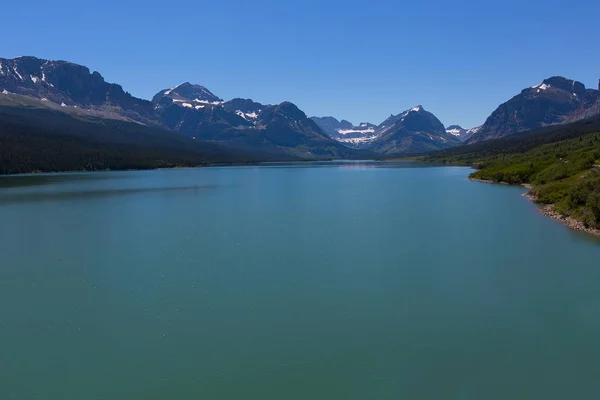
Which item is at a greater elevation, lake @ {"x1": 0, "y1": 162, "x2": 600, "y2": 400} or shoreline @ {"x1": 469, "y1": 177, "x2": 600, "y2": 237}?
shoreline @ {"x1": 469, "y1": 177, "x2": 600, "y2": 237}

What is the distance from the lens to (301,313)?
24.8 m

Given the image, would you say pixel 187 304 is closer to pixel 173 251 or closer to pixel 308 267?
pixel 308 267

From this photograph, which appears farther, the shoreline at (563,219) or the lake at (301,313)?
the shoreline at (563,219)

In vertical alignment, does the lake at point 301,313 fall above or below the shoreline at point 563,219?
below

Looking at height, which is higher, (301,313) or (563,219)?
(563,219)

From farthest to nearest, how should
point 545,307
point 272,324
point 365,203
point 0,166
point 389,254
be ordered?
1. point 0,166
2. point 365,203
3. point 389,254
4. point 545,307
5. point 272,324

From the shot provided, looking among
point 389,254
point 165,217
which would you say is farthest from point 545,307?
point 165,217

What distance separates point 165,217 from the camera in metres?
62.6

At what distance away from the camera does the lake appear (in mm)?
17859

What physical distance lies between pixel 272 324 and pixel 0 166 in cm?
18813

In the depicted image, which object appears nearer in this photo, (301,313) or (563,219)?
(301,313)

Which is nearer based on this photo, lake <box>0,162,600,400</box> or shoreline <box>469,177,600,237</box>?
lake <box>0,162,600,400</box>

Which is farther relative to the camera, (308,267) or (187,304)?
(308,267)

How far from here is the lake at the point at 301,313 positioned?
17.9m
